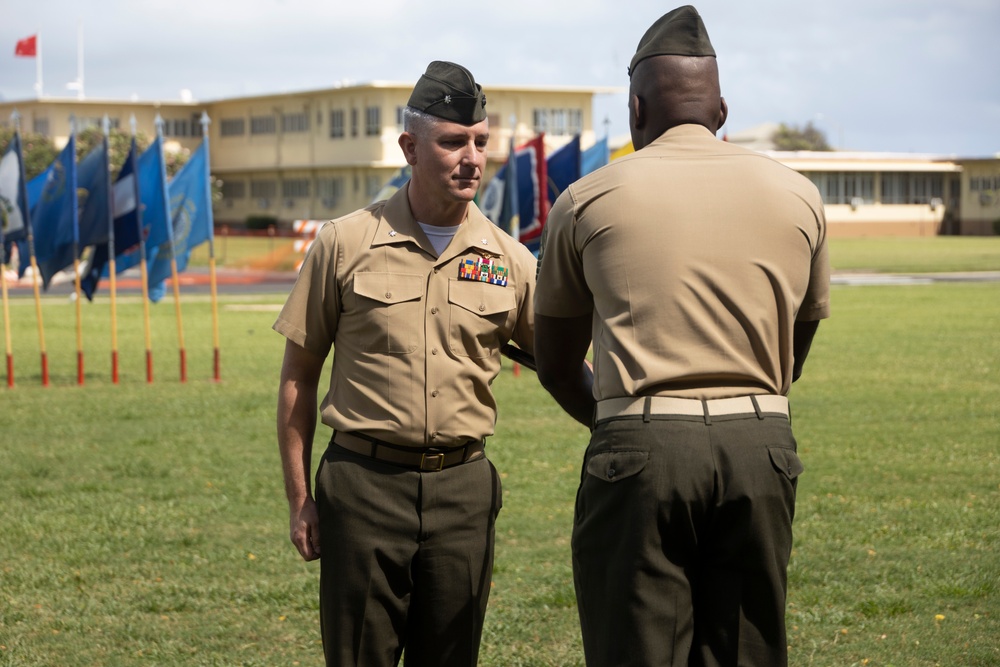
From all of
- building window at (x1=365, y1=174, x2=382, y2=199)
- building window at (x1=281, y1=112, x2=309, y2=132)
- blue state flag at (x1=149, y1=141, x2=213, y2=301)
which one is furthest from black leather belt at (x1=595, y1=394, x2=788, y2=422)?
building window at (x1=281, y1=112, x2=309, y2=132)

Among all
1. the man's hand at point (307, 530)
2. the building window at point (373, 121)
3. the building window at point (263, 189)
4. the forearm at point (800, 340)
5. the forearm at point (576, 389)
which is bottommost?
the man's hand at point (307, 530)

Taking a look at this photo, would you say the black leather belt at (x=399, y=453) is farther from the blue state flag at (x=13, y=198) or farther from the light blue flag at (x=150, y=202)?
the blue state flag at (x=13, y=198)

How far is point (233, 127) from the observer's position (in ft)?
260

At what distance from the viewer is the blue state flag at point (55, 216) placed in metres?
15.8

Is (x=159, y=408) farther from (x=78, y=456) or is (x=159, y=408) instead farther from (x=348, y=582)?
(x=348, y=582)

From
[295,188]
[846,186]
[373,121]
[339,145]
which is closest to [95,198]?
[373,121]

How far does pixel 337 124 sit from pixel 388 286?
7130 centimetres

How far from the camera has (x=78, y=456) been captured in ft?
36.3

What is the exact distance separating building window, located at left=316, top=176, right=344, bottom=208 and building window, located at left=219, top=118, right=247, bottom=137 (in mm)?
6645

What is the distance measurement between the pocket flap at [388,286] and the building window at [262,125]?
2953 inches

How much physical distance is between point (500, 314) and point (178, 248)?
1287 centimetres

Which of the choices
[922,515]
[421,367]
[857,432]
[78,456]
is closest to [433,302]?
[421,367]

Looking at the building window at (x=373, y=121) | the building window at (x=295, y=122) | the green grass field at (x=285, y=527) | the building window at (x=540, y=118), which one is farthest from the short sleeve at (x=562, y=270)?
the building window at (x=295, y=122)

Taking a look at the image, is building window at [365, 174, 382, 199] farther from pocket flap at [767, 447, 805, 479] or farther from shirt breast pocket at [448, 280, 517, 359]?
pocket flap at [767, 447, 805, 479]
